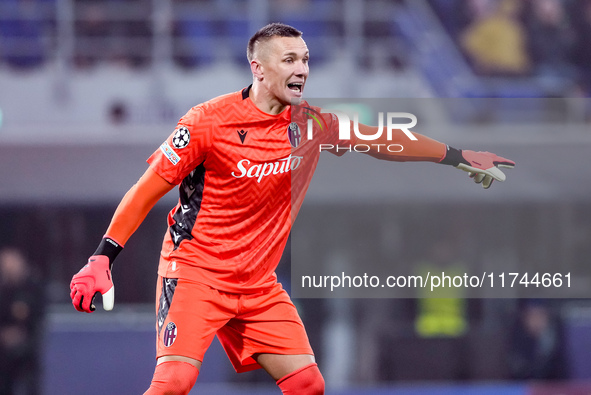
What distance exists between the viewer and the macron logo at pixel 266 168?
13.1 feet

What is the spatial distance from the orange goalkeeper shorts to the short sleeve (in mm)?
491

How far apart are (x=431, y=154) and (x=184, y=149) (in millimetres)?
1305

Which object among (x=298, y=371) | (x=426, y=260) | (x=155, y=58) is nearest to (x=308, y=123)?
(x=298, y=371)

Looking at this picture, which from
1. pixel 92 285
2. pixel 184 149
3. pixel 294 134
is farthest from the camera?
pixel 294 134

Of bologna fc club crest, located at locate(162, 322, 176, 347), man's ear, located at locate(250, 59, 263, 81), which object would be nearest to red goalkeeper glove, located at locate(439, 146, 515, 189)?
man's ear, located at locate(250, 59, 263, 81)

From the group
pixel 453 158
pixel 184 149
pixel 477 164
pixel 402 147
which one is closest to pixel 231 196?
pixel 184 149

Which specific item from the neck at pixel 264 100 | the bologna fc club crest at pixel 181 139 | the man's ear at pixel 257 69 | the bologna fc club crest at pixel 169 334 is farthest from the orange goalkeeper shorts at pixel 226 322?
the man's ear at pixel 257 69

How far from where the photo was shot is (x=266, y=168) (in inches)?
159

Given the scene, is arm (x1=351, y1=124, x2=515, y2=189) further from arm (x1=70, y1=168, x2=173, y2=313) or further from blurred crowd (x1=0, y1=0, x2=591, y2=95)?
blurred crowd (x1=0, y1=0, x2=591, y2=95)

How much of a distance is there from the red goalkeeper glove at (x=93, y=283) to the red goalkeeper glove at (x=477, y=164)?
1.75 metres

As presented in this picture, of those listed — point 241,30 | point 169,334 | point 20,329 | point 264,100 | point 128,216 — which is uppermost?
point 241,30

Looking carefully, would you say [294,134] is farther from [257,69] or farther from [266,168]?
[257,69]

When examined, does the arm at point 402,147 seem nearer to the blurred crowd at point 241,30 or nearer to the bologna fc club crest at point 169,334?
the bologna fc club crest at point 169,334

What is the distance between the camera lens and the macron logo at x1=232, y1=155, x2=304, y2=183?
398 cm
